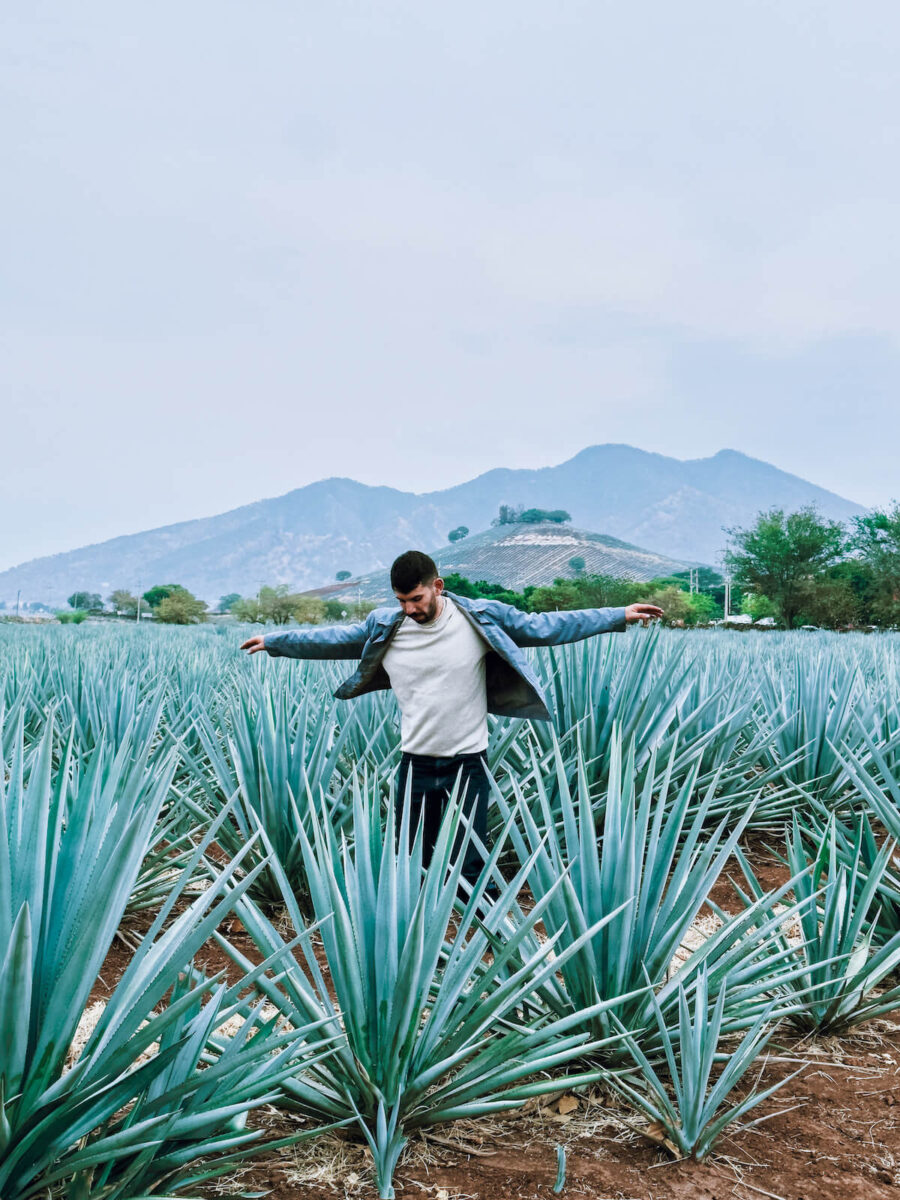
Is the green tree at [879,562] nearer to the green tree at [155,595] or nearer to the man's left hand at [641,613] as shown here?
the man's left hand at [641,613]

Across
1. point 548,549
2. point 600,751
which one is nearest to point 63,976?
point 600,751

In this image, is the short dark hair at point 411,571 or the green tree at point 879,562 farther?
the green tree at point 879,562

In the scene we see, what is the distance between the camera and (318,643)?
12.0 feet

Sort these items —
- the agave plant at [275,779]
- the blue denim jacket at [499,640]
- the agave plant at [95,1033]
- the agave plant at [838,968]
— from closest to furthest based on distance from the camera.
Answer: the agave plant at [95,1033]
the agave plant at [838,968]
the blue denim jacket at [499,640]
the agave plant at [275,779]

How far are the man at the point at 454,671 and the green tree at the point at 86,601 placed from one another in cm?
12103

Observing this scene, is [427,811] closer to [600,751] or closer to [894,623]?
[600,751]

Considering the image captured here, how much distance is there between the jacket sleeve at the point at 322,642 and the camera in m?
3.62

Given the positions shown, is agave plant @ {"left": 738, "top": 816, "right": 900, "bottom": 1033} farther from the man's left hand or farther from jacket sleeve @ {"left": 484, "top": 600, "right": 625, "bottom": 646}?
jacket sleeve @ {"left": 484, "top": 600, "right": 625, "bottom": 646}

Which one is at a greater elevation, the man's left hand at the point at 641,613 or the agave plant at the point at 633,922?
the man's left hand at the point at 641,613

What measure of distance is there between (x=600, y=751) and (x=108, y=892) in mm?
3320

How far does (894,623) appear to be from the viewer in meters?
42.2

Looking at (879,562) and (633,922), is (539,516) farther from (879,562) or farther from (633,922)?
(633,922)

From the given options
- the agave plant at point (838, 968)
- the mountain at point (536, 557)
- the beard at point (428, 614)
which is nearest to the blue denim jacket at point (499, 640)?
the beard at point (428, 614)

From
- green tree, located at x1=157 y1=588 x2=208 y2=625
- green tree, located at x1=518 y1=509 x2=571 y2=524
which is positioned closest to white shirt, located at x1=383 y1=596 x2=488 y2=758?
green tree, located at x1=157 y1=588 x2=208 y2=625
